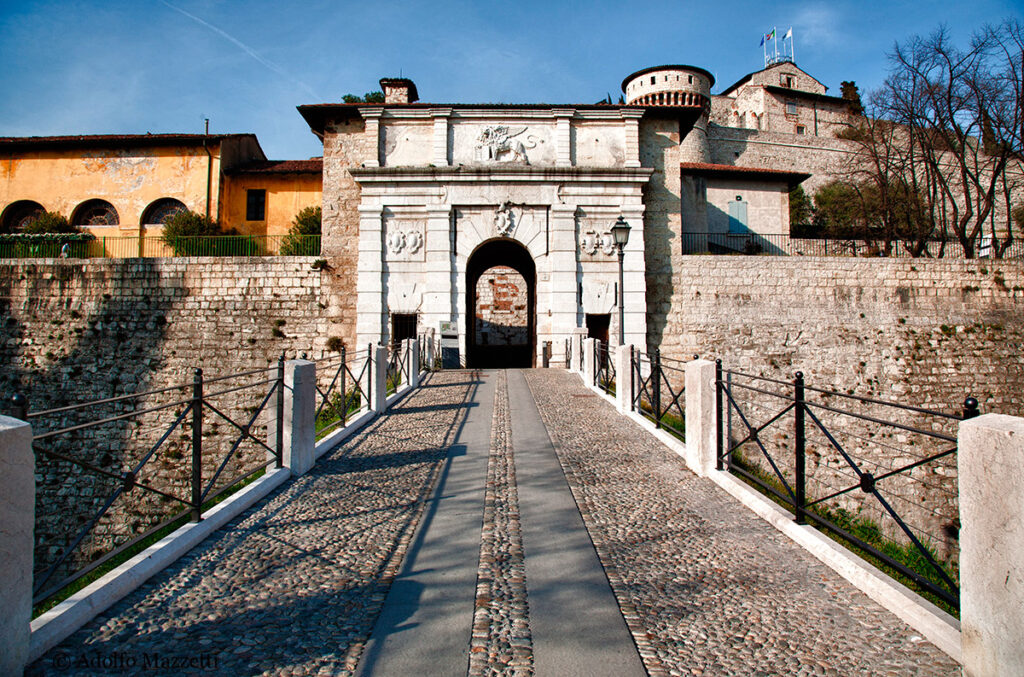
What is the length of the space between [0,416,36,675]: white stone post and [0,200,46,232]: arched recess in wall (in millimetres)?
26347

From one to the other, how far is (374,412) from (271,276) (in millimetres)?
A: 11550

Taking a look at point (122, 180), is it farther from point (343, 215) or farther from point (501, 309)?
point (501, 309)

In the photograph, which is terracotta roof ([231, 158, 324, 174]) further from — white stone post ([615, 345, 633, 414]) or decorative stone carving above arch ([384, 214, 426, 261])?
white stone post ([615, 345, 633, 414])

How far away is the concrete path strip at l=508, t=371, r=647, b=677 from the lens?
9.12ft

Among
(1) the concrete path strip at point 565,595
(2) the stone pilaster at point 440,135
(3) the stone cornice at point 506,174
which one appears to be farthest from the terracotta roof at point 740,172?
(1) the concrete path strip at point 565,595

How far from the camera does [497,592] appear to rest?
11.5 ft

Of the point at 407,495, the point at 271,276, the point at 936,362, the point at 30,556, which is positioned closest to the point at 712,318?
the point at 936,362

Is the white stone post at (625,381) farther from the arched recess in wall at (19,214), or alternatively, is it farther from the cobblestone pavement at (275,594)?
the arched recess in wall at (19,214)

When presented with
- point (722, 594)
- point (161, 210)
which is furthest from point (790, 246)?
point (161, 210)

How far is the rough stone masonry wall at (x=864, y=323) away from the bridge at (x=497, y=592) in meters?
14.4

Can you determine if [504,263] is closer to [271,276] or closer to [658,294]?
[658,294]

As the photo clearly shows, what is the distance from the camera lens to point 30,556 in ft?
8.67

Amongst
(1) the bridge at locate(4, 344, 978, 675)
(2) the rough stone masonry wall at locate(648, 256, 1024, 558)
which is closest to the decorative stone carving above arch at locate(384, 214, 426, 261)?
(2) the rough stone masonry wall at locate(648, 256, 1024, 558)

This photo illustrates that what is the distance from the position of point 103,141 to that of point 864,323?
2892 cm
